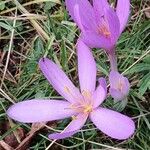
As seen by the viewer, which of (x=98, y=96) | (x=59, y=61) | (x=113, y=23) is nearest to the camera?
(x=113, y=23)

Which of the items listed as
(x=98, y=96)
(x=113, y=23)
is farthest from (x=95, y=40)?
(x=98, y=96)

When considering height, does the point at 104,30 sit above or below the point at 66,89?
above

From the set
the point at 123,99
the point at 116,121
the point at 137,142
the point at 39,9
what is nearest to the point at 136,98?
the point at 137,142

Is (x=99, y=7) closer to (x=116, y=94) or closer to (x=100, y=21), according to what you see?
(x=100, y=21)

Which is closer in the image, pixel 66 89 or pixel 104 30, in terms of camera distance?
pixel 104 30

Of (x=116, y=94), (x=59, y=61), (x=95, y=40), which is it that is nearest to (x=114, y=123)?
(x=116, y=94)

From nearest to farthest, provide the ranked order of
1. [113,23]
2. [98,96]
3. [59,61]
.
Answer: [113,23], [98,96], [59,61]
